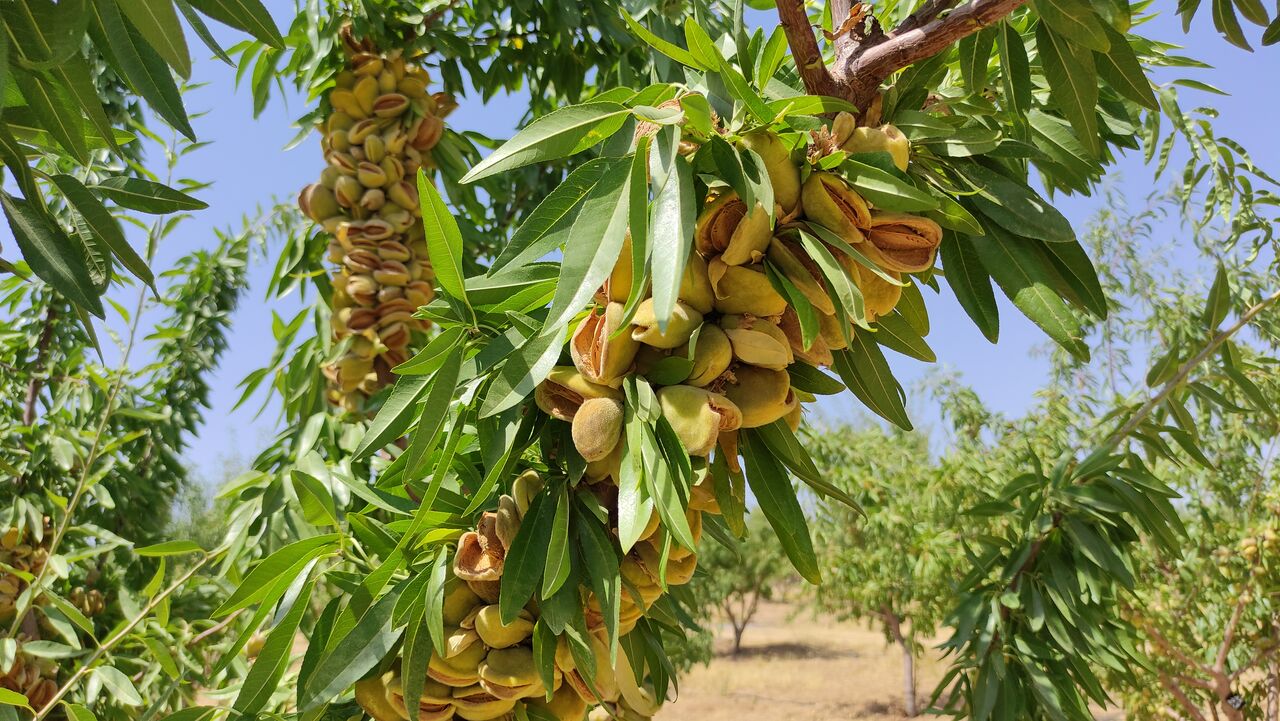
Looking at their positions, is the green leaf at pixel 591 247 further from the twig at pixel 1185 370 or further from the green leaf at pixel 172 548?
the twig at pixel 1185 370

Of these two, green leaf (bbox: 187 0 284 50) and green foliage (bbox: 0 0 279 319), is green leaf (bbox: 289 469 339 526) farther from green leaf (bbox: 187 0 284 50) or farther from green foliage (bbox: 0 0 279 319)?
green leaf (bbox: 187 0 284 50)

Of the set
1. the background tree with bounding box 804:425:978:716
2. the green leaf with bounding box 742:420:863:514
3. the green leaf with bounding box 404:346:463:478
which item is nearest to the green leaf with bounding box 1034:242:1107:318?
the green leaf with bounding box 742:420:863:514

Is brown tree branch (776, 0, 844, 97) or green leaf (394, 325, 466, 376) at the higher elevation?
brown tree branch (776, 0, 844, 97)

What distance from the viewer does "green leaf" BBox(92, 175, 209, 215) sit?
688mm

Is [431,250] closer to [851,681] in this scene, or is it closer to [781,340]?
Answer: [781,340]

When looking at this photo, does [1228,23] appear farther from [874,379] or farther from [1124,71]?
[874,379]

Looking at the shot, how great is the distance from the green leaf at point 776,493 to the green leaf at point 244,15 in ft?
1.36

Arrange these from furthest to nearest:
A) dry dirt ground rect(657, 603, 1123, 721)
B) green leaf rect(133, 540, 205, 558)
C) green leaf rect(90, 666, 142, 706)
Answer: dry dirt ground rect(657, 603, 1123, 721)
green leaf rect(90, 666, 142, 706)
green leaf rect(133, 540, 205, 558)

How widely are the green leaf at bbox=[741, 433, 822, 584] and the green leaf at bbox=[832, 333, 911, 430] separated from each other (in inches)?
3.6

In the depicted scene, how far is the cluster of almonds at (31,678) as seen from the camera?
4.13ft

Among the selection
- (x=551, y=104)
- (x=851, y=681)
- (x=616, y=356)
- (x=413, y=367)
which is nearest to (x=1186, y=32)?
(x=616, y=356)

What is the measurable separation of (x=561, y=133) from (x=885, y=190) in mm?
208

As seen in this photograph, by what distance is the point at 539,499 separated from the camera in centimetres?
62

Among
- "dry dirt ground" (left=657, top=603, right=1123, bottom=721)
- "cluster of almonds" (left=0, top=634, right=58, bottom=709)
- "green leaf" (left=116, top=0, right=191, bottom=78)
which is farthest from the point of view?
"dry dirt ground" (left=657, top=603, right=1123, bottom=721)
